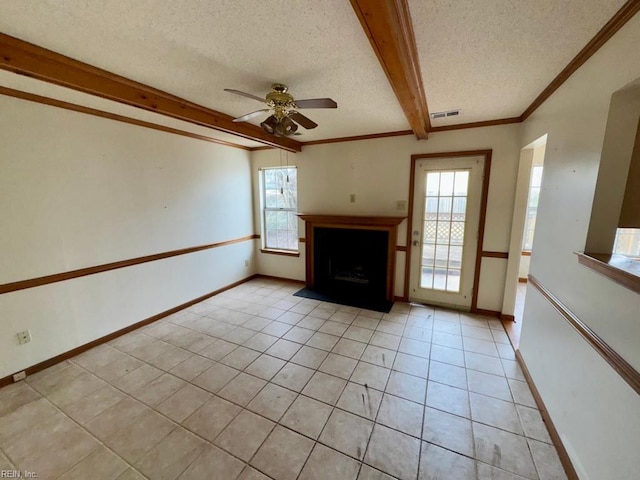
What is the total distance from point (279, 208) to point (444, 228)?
2.69m

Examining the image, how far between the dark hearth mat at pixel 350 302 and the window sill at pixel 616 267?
2263mm

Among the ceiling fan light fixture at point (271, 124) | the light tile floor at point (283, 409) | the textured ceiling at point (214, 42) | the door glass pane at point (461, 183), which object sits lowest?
the light tile floor at point (283, 409)

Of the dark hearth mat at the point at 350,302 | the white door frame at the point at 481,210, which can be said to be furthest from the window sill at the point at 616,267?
the dark hearth mat at the point at 350,302

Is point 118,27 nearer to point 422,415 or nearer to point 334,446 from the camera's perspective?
point 334,446

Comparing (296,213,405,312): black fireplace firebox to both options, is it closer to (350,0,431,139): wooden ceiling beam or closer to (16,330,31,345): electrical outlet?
(350,0,431,139): wooden ceiling beam

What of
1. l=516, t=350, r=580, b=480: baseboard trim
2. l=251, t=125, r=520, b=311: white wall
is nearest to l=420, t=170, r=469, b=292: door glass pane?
l=251, t=125, r=520, b=311: white wall

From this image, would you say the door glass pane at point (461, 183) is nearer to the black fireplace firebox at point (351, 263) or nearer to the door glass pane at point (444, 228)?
the door glass pane at point (444, 228)

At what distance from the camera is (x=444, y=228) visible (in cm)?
338

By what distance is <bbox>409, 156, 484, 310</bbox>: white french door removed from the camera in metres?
3.21

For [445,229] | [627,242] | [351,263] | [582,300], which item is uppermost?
[627,242]

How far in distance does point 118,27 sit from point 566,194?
9.38ft

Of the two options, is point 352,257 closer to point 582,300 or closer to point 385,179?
point 385,179

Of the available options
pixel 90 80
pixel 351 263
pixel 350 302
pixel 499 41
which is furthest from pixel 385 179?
pixel 90 80

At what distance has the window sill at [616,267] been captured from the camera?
40.7 inches
